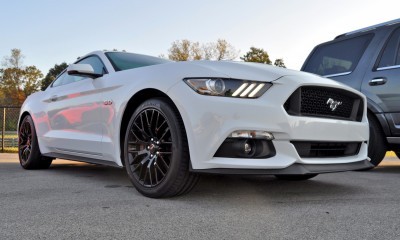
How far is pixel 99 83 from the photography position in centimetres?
421

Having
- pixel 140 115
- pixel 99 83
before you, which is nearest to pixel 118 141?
pixel 140 115

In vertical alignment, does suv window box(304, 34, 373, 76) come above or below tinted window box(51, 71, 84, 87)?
below

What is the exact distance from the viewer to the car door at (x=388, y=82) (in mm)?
4973

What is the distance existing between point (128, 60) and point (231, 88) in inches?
73.2

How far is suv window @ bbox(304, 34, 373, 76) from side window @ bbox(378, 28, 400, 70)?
0.31 meters

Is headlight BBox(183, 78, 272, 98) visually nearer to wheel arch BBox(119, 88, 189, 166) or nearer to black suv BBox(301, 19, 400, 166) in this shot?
wheel arch BBox(119, 88, 189, 166)

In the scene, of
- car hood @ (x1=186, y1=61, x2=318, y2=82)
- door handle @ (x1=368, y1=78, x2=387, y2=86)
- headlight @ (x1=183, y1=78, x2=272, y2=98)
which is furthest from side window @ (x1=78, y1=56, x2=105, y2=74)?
door handle @ (x1=368, y1=78, x2=387, y2=86)

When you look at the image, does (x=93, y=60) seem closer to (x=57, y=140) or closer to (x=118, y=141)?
(x=57, y=140)

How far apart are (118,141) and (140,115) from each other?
1.36ft

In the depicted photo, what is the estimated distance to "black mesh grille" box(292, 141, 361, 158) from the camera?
3.16 meters

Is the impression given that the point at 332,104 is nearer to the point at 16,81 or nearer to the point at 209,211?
the point at 209,211

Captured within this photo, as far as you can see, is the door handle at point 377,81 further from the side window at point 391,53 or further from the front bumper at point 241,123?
the front bumper at point 241,123

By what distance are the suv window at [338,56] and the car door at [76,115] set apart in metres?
3.19

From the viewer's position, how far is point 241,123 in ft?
9.64
